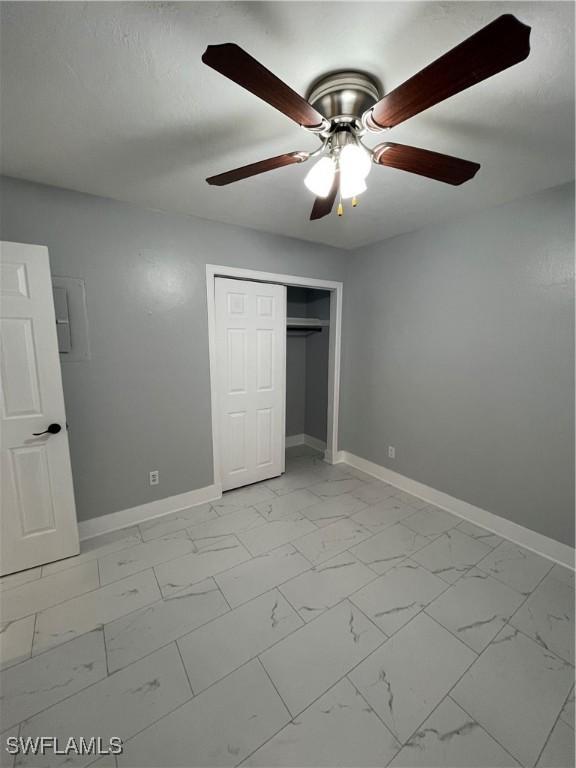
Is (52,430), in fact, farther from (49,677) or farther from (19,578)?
(49,677)

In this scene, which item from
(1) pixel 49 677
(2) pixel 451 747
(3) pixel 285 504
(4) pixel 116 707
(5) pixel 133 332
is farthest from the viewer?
(3) pixel 285 504

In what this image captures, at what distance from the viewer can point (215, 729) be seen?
1.19m

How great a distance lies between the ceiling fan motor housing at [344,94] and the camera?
1145mm

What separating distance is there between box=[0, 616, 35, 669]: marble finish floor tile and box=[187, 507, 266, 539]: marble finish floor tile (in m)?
0.97

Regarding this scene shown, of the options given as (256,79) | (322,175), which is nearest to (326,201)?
(322,175)

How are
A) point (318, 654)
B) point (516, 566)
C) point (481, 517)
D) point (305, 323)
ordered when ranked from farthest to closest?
point (305, 323) < point (481, 517) < point (516, 566) < point (318, 654)

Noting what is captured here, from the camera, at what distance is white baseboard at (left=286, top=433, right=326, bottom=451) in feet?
13.9

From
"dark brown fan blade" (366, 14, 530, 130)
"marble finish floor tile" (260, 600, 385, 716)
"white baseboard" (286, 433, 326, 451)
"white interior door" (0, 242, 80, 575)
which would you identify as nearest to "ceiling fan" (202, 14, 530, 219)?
"dark brown fan blade" (366, 14, 530, 130)

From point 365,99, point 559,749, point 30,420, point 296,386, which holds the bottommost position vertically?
point 559,749

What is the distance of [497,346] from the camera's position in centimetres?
232

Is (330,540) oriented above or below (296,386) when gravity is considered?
below

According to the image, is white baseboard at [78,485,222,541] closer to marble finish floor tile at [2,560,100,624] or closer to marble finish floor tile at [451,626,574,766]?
marble finish floor tile at [2,560,100,624]

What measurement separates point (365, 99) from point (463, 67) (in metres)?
→ 0.51

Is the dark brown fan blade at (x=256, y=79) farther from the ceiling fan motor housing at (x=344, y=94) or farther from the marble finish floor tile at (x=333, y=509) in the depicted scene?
the marble finish floor tile at (x=333, y=509)
